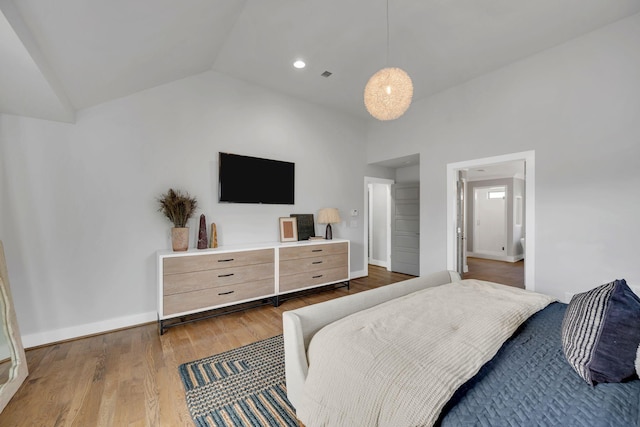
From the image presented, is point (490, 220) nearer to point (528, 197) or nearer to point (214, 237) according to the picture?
point (528, 197)

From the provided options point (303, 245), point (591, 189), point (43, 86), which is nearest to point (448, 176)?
point (591, 189)

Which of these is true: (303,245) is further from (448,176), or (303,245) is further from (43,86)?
(43,86)

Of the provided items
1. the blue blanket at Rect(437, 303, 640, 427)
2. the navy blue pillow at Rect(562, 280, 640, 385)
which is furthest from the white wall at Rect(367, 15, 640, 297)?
the blue blanket at Rect(437, 303, 640, 427)

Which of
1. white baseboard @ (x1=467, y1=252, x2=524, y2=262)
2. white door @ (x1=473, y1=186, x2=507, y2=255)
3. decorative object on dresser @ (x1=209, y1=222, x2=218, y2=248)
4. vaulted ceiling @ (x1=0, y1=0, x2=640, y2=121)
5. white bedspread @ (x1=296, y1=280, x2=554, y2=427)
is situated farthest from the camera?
white door @ (x1=473, y1=186, x2=507, y2=255)

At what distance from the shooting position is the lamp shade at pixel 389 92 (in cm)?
209

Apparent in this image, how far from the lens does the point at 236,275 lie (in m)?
3.11

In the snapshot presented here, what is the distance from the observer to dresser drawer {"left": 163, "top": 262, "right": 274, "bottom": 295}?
107 inches

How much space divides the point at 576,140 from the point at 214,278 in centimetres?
427

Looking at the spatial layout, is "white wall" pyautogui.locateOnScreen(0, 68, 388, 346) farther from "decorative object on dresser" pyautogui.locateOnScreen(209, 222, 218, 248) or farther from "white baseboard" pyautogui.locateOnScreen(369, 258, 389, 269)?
Result: "white baseboard" pyautogui.locateOnScreen(369, 258, 389, 269)

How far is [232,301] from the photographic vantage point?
308 cm

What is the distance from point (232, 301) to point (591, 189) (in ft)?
13.5

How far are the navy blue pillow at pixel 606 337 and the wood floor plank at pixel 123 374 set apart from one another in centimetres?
198

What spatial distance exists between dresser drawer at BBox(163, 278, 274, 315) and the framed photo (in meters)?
0.76

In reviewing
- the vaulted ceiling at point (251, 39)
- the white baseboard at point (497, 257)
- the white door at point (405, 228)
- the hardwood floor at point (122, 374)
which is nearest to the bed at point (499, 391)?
the hardwood floor at point (122, 374)
